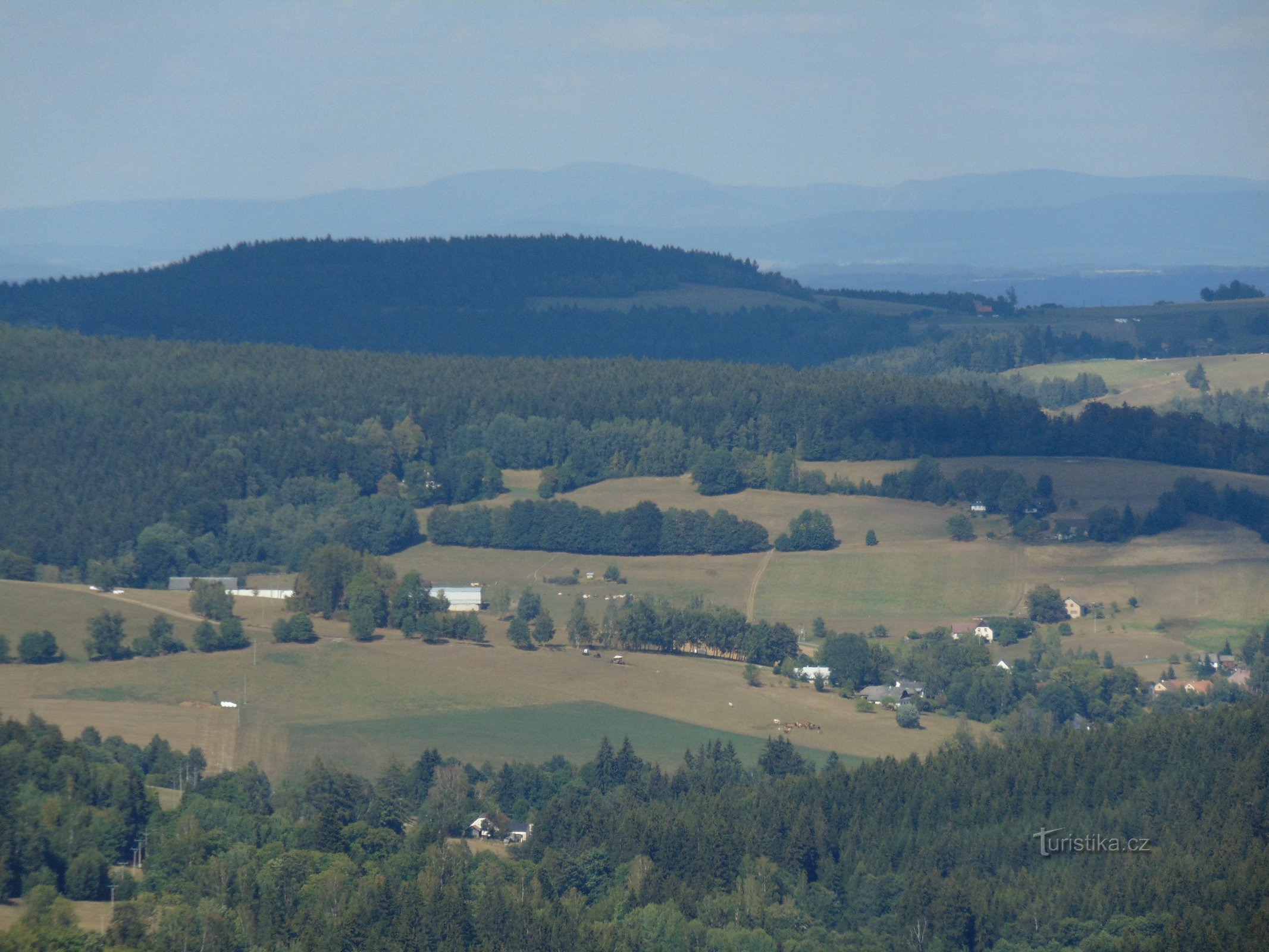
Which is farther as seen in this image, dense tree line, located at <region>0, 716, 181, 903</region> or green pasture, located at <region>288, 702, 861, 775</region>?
green pasture, located at <region>288, 702, 861, 775</region>

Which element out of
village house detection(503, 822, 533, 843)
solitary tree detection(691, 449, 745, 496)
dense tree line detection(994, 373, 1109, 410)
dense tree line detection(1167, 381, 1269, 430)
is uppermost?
dense tree line detection(994, 373, 1109, 410)

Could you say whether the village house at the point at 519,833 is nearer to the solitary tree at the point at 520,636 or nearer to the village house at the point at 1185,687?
the solitary tree at the point at 520,636

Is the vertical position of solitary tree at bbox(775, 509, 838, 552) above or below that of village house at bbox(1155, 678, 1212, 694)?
above

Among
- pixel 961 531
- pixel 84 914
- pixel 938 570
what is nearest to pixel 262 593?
pixel 938 570

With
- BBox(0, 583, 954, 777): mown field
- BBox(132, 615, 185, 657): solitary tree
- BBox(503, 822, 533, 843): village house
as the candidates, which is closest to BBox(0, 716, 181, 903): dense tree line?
BBox(0, 583, 954, 777): mown field

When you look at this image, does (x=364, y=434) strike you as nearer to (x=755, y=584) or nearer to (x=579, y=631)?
(x=755, y=584)

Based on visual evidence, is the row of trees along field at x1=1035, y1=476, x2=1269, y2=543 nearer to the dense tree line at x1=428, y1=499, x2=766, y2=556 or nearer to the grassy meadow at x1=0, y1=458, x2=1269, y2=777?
the grassy meadow at x1=0, y1=458, x2=1269, y2=777
